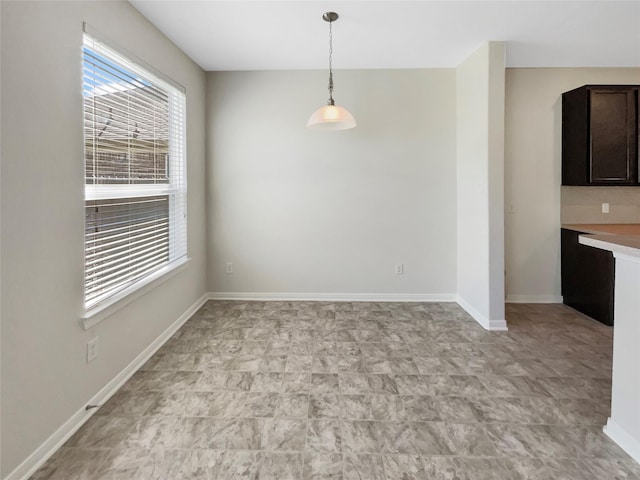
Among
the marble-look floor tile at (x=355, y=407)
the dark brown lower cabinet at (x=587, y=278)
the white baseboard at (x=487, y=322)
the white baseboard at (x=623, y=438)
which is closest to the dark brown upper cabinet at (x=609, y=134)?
the dark brown lower cabinet at (x=587, y=278)

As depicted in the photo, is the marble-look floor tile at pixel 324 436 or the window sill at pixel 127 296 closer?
the marble-look floor tile at pixel 324 436

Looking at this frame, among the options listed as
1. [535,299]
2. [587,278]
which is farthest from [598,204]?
[535,299]

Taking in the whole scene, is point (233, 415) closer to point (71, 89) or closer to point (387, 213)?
point (71, 89)

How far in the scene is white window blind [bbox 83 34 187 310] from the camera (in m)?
2.32

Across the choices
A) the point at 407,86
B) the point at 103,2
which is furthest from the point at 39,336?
the point at 407,86

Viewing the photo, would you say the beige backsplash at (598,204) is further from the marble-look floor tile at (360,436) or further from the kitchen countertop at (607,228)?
the marble-look floor tile at (360,436)

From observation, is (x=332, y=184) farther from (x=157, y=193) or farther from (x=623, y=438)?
(x=623, y=438)

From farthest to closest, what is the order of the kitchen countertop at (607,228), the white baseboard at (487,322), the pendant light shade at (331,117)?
the kitchen countertop at (607,228) → the white baseboard at (487,322) → the pendant light shade at (331,117)

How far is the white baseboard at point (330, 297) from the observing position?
4.53 metres

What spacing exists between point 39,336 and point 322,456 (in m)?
1.45

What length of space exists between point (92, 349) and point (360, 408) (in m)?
1.60

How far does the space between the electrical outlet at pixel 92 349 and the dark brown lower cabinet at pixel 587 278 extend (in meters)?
4.17

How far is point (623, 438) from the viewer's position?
190 cm

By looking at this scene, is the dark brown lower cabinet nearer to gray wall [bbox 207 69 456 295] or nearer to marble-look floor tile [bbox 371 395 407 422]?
gray wall [bbox 207 69 456 295]
